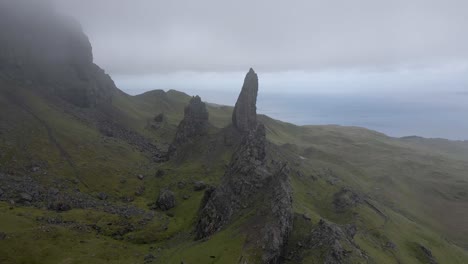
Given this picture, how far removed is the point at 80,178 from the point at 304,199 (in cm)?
9373

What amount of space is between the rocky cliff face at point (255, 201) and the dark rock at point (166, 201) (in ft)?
94.9

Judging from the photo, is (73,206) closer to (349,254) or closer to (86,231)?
(86,231)

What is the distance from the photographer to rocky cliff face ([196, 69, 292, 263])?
288 feet

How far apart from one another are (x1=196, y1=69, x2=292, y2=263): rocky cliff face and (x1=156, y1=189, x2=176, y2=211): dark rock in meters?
28.9

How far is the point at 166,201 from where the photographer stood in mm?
148250

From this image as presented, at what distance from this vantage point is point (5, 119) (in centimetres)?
19100

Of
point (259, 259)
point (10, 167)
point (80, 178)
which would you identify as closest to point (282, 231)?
point (259, 259)

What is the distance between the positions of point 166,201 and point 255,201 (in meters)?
53.9

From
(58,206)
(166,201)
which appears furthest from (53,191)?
(166,201)

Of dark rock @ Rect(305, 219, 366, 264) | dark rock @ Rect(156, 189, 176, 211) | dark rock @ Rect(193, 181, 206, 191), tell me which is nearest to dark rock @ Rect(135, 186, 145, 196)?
dark rock @ Rect(156, 189, 176, 211)

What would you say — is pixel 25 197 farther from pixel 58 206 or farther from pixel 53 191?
pixel 53 191

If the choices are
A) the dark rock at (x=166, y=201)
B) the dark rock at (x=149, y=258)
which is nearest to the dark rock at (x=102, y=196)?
the dark rock at (x=166, y=201)

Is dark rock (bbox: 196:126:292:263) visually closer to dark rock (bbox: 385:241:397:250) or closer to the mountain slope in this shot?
the mountain slope

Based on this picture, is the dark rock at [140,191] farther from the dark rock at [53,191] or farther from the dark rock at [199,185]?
the dark rock at [53,191]
